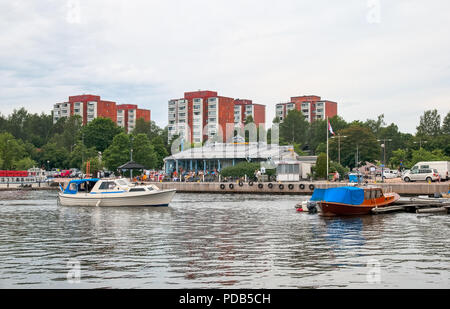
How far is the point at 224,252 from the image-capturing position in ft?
76.2

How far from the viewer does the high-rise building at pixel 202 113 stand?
623 feet

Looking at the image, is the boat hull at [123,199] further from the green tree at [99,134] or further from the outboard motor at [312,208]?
the green tree at [99,134]

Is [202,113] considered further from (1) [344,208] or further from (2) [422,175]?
(1) [344,208]

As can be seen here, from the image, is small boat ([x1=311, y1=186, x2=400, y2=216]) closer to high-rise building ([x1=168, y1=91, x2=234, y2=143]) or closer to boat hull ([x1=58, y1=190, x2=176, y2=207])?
boat hull ([x1=58, y1=190, x2=176, y2=207])

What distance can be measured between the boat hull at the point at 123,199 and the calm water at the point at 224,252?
10.1 m

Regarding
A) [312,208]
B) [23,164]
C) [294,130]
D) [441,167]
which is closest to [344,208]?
[312,208]

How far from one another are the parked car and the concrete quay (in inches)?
191

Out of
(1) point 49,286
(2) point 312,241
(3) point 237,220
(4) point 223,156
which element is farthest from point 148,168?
(1) point 49,286

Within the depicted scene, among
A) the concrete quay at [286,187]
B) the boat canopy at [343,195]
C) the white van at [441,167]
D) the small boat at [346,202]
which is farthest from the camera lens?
the white van at [441,167]

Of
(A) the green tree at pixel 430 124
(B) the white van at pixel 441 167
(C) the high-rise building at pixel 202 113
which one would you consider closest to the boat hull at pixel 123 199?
(B) the white van at pixel 441 167

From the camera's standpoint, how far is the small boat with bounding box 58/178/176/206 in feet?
165

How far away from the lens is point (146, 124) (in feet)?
594

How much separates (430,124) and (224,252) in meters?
137
